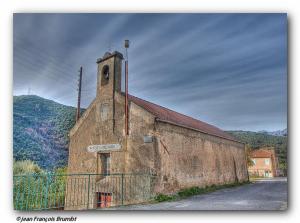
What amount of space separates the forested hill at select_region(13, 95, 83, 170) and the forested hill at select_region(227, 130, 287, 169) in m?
4.82

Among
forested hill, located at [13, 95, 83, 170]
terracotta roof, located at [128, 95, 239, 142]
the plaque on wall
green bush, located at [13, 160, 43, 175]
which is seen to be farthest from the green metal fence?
terracotta roof, located at [128, 95, 239, 142]

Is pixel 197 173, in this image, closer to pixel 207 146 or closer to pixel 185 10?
pixel 207 146

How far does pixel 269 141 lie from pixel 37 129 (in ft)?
18.3

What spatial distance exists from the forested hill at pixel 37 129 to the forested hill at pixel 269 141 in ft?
15.8

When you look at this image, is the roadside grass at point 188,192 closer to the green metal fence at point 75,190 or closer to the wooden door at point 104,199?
the green metal fence at point 75,190

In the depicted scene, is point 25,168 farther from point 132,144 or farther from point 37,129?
point 132,144

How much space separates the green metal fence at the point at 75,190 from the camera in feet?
20.3

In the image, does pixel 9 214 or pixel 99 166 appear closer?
pixel 9 214

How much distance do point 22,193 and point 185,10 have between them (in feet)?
17.2

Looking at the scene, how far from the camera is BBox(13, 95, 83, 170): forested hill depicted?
21.0ft

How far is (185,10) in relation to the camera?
652 centimetres

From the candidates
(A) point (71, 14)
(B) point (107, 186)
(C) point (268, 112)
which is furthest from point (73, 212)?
(C) point (268, 112)

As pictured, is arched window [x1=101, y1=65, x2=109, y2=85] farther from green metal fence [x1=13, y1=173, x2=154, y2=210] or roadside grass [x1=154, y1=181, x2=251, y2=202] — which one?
roadside grass [x1=154, y1=181, x2=251, y2=202]

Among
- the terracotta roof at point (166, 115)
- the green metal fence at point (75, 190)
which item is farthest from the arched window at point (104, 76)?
the green metal fence at point (75, 190)
